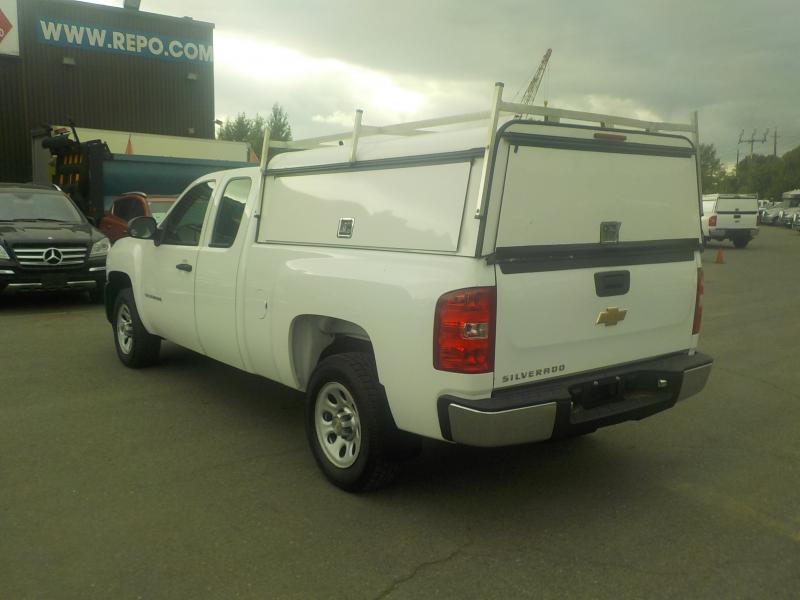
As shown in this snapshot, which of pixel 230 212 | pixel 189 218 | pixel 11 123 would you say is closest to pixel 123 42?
pixel 11 123

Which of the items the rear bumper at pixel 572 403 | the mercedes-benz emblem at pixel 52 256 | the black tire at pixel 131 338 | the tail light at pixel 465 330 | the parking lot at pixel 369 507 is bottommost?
the parking lot at pixel 369 507

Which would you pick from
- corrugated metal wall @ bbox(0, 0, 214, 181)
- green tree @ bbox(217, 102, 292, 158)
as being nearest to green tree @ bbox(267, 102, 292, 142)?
green tree @ bbox(217, 102, 292, 158)

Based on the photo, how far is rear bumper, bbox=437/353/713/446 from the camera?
11.3ft

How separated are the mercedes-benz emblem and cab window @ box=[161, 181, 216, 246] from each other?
506 centimetres

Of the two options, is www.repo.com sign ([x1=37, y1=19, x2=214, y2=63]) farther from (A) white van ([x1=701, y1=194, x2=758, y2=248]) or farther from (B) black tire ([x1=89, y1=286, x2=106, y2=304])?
(A) white van ([x1=701, y1=194, x2=758, y2=248])

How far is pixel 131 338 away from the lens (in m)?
6.84

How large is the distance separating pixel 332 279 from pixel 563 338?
1281 mm

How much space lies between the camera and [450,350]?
3.46m

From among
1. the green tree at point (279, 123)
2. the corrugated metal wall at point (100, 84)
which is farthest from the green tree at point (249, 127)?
the corrugated metal wall at point (100, 84)

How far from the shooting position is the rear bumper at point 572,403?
3.45 meters

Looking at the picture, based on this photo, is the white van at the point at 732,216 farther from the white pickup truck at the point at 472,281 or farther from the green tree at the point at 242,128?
the green tree at the point at 242,128

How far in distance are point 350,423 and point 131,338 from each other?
3.49 meters

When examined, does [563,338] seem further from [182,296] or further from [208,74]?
[208,74]

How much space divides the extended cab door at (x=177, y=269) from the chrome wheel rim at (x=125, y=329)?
56 centimetres
